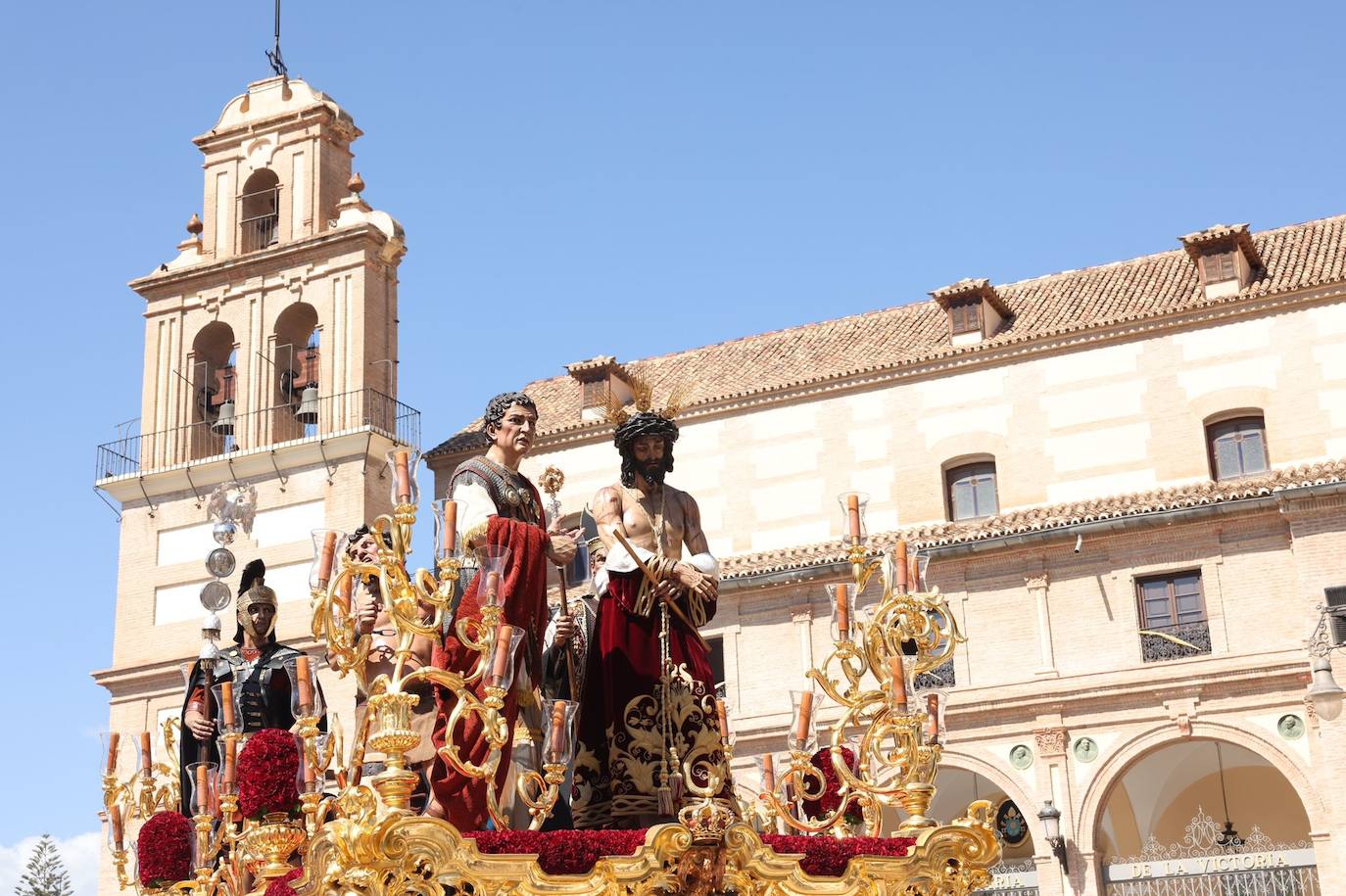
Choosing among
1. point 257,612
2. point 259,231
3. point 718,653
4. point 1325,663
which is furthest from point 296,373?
point 257,612

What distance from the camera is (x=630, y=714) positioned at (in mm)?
7668

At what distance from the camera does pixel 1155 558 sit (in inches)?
985

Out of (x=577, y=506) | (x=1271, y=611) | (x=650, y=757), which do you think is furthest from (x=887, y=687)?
(x=577, y=506)

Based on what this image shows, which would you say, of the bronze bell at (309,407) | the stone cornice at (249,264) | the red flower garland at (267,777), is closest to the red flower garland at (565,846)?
the red flower garland at (267,777)

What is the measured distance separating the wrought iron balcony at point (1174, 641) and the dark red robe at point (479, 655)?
1833cm

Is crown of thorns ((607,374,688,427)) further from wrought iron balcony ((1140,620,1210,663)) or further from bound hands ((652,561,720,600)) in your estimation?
wrought iron balcony ((1140,620,1210,663))

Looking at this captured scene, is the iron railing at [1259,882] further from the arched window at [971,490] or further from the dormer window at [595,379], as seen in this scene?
the dormer window at [595,379]

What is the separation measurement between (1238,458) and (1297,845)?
5.70 m

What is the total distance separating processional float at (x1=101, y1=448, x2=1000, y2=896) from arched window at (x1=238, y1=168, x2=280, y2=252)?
25746 millimetres

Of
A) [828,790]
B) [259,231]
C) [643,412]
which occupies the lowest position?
[828,790]

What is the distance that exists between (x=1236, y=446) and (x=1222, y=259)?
2869 millimetres

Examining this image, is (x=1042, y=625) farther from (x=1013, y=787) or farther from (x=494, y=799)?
(x=494, y=799)

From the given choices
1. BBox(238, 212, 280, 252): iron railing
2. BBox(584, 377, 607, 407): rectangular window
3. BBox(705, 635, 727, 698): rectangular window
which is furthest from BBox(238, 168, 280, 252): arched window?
BBox(705, 635, 727, 698): rectangular window

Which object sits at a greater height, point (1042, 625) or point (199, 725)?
point (1042, 625)
